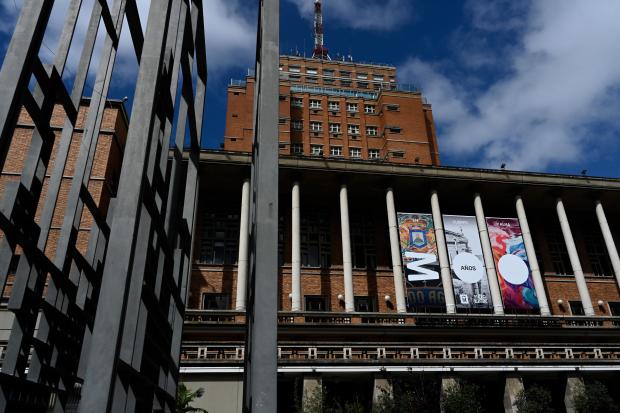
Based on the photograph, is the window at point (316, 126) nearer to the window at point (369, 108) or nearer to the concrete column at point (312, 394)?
the window at point (369, 108)

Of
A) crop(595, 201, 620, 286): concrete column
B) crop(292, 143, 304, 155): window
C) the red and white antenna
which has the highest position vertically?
the red and white antenna

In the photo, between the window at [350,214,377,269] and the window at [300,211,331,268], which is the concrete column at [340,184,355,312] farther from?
the window at [350,214,377,269]

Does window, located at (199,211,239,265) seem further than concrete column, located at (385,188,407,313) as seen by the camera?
Yes

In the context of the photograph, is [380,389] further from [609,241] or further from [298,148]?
[298,148]

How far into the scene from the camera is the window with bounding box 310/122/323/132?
59.4 meters

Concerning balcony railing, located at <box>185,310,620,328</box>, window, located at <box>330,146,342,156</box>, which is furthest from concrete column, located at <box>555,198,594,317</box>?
window, located at <box>330,146,342,156</box>

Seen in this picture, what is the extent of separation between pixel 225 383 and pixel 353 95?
1925 inches

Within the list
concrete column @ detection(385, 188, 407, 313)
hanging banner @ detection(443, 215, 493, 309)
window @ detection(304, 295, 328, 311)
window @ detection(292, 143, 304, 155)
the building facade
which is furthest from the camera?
window @ detection(292, 143, 304, 155)

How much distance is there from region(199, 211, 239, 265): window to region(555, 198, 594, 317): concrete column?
20.3 m

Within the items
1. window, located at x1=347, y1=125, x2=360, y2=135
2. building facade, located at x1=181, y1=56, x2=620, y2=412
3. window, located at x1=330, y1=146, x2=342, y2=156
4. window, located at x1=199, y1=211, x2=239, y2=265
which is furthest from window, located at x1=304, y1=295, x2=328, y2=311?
window, located at x1=347, y1=125, x2=360, y2=135

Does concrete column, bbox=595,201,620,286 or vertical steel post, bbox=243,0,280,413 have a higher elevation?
concrete column, bbox=595,201,620,286

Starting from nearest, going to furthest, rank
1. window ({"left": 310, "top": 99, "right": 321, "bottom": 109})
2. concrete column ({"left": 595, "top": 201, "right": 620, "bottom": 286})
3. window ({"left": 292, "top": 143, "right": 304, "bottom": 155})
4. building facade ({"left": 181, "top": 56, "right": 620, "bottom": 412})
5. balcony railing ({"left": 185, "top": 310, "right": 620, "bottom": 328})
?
1. building facade ({"left": 181, "top": 56, "right": 620, "bottom": 412})
2. balcony railing ({"left": 185, "top": 310, "right": 620, "bottom": 328})
3. concrete column ({"left": 595, "top": 201, "right": 620, "bottom": 286})
4. window ({"left": 292, "top": 143, "right": 304, "bottom": 155})
5. window ({"left": 310, "top": 99, "right": 321, "bottom": 109})

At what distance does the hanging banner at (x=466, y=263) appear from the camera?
28.0 m

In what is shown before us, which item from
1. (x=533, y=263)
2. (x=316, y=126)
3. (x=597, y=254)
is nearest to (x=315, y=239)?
(x=533, y=263)
